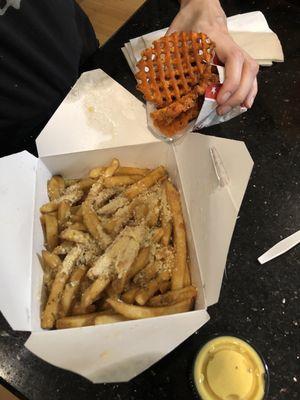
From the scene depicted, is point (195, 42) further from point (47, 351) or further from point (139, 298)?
point (47, 351)

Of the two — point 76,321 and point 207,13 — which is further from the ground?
point 207,13

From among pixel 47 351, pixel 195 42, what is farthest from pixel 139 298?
pixel 195 42

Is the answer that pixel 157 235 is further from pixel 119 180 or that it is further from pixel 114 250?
pixel 119 180

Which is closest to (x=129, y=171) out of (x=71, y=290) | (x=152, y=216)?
(x=152, y=216)

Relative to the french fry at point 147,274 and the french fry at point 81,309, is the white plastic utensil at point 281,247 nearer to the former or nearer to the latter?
the french fry at point 147,274

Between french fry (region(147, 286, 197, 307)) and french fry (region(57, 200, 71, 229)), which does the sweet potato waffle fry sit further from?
french fry (region(147, 286, 197, 307))

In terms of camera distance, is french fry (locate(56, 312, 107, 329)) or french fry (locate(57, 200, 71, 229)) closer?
french fry (locate(56, 312, 107, 329))

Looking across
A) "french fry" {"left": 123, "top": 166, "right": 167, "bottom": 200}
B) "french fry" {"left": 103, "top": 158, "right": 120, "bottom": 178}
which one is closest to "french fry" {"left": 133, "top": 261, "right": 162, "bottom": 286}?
"french fry" {"left": 123, "top": 166, "right": 167, "bottom": 200}
